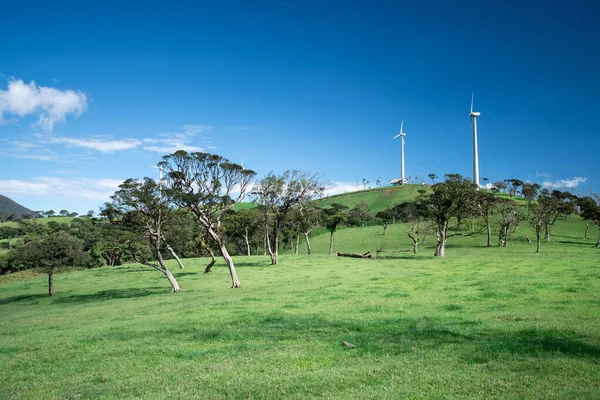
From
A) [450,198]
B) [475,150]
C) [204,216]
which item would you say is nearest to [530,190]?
[475,150]

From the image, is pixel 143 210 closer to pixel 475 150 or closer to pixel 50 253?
pixel 50 253

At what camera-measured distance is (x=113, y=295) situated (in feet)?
117

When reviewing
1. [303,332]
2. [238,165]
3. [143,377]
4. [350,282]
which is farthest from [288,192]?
[143,377]

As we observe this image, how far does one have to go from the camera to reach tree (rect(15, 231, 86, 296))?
4109cm

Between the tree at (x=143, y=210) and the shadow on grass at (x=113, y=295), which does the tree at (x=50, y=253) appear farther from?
the tree at (x=143, y=210)

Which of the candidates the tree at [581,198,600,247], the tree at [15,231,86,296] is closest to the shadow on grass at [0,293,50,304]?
the tree at [15,231,86,296]

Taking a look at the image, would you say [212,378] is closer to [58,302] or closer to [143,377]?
[143,377]

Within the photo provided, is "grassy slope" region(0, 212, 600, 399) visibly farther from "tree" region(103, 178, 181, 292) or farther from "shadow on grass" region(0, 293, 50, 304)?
"shadow on grass" region(0, 293, 50, 304)

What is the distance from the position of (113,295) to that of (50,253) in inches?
482

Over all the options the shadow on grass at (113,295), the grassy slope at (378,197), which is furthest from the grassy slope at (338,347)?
the grassy slope at (378,197)

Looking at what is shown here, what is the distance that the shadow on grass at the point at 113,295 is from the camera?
112ft

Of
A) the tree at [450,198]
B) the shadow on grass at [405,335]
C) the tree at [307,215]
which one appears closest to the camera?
the shadow on grass at [405,335]

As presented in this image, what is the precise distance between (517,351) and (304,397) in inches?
229

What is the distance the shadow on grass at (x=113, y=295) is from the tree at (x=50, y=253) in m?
5.84
